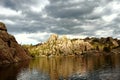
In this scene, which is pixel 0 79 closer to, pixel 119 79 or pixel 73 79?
pixel 73 79

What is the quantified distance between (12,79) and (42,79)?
49.6 ft

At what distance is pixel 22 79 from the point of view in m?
104

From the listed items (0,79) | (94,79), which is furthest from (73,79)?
(0,79)

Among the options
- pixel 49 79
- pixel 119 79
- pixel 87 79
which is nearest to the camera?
pixel 119 79

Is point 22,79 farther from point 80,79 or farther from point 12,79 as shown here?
point 80,79

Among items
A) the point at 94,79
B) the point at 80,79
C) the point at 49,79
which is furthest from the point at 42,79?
the point at 94,79

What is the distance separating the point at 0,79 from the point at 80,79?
Result: 129 feet

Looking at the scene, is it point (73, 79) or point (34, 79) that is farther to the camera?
point (34, 79)

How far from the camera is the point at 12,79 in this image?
10381cm

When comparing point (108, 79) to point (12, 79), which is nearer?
point (108, 79)

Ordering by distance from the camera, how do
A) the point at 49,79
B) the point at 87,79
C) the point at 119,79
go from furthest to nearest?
the point at 49,79 → the point at 87,79 → the point at 119,79

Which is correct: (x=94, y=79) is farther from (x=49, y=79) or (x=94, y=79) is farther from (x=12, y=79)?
(x=12, y=79)

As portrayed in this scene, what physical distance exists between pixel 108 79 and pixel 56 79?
24.1 m

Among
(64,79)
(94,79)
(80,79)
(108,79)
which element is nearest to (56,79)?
(64,79)
